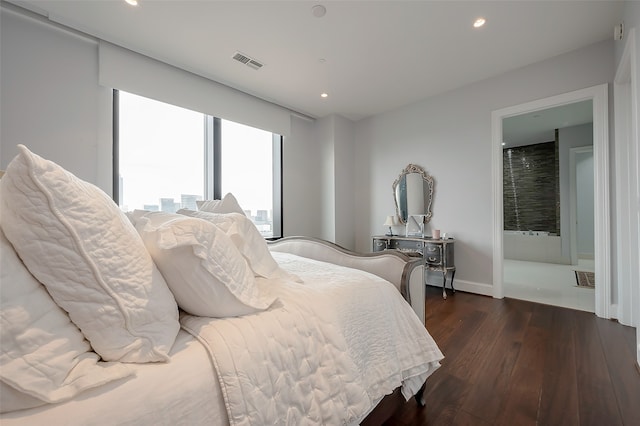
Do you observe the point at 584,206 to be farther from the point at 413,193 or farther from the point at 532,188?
the point at 413,193

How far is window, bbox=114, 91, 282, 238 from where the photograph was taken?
9.34ft

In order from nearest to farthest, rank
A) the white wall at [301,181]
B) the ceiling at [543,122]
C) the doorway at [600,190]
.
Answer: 1. the doorway at [600,190]
2. the white wall at [301,181]
3. the ceiling at [543,122]

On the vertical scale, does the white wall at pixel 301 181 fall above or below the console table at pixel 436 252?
above

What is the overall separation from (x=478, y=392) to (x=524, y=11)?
3.03m

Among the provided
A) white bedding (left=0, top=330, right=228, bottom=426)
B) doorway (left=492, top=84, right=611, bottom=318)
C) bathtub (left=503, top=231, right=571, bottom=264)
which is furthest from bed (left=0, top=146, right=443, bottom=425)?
bathtub (left=503, top=231, right=571, bottom=264)

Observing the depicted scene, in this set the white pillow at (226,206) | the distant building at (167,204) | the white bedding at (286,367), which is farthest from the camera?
the distant building at (167,204)

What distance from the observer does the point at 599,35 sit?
256 cm

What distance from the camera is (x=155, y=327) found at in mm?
661

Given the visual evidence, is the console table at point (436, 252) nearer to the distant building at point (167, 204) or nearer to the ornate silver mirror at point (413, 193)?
the ornate silver mirror at point (413, 193)

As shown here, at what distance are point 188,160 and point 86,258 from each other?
3.13 meters

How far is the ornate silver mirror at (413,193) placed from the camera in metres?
3.89

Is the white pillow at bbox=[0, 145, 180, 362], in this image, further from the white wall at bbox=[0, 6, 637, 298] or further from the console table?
the console table

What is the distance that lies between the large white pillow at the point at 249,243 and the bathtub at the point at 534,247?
22.7ft

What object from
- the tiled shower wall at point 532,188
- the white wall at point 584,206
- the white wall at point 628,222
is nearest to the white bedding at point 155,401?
the white wall at point 628,222
